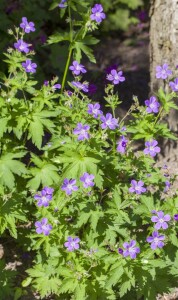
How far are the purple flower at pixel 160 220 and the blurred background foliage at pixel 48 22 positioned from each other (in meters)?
2.46

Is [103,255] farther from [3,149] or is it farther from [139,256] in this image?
[3,149]

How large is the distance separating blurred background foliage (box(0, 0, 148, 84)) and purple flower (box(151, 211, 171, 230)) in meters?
2.46

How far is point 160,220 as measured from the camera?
3586mm

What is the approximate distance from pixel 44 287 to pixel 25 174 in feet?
2.94

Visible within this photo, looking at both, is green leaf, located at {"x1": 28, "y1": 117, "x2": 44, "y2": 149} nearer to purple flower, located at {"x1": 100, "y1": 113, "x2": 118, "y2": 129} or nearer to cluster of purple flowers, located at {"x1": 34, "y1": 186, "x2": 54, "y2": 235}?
cluster of purple flowers, located at {"x1": 34, "y1": 186, "x2": 54, "y2": 235}

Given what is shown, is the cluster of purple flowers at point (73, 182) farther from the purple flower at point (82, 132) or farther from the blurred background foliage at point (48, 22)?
the blurred background foliage at point (48, 22)

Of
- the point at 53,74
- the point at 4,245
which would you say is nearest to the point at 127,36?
the point at 53,74

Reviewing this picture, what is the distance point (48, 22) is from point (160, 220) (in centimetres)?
466

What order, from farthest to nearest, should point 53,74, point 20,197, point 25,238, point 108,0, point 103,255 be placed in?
point 108,0, point 53,74, point 25,238, point 20,197, point 103,255

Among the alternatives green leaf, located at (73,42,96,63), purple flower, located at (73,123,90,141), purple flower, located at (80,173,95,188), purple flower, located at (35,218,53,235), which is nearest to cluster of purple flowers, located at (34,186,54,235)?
purple flower, located at (35,218,53,235)

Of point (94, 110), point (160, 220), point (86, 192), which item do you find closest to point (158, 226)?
point (160, 220)

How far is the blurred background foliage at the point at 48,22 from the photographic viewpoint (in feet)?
20.5

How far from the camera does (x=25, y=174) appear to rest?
13.2ft

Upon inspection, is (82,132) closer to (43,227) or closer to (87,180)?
(87,180)
